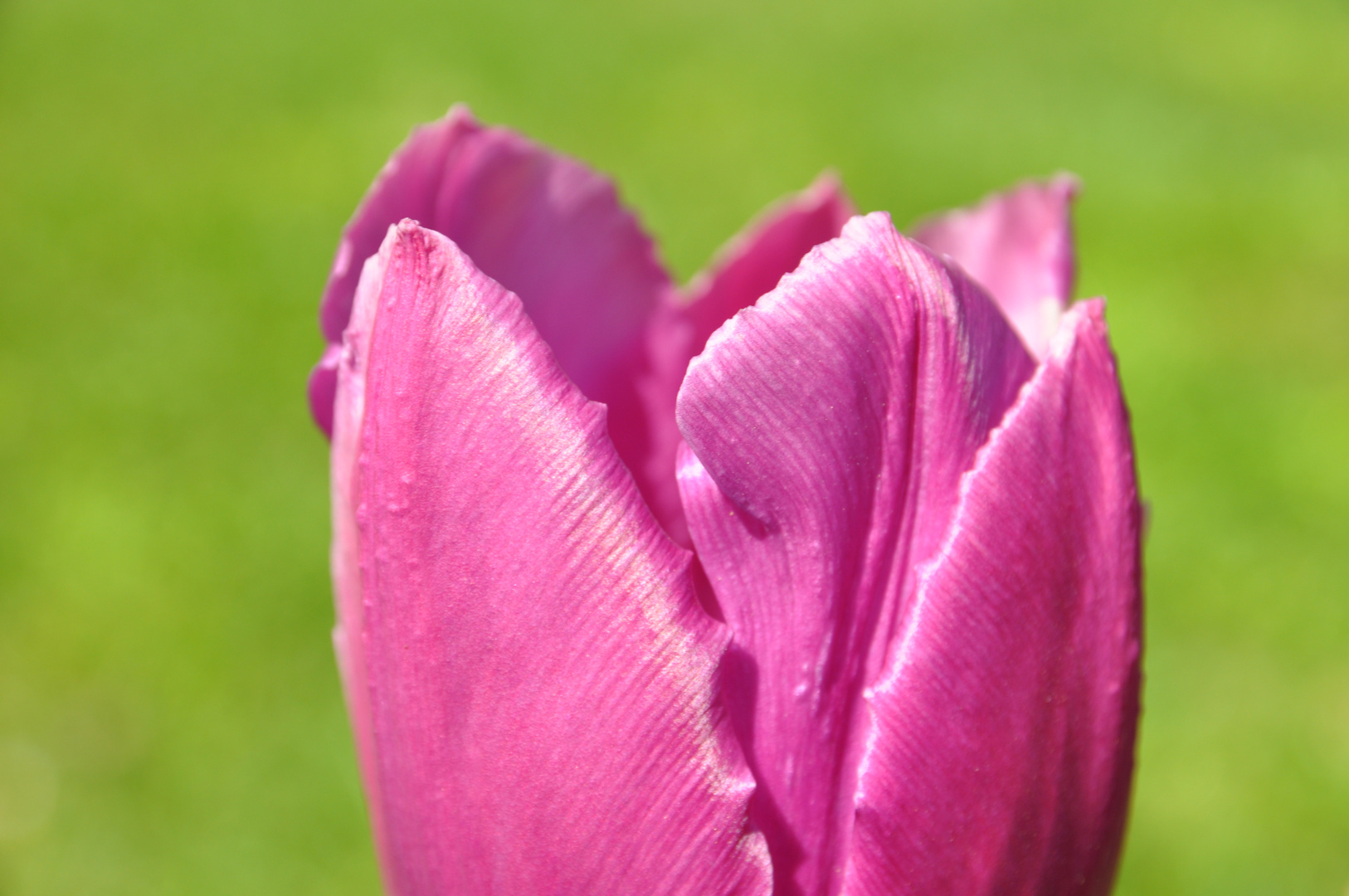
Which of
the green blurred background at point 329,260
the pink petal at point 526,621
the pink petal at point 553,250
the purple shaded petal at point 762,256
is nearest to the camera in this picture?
the pink petal at point 526,621

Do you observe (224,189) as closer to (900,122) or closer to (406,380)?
(900,122)

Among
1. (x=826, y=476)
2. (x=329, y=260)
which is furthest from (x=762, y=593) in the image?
(x=329, y=260)

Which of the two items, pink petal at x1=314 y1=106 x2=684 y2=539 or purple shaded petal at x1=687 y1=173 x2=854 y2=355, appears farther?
purple shaded petal at x1=687 y1=173 x2=854 y2=355

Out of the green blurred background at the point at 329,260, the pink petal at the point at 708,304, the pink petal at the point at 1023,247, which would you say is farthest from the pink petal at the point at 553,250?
the green blurred background at the point at 329,260

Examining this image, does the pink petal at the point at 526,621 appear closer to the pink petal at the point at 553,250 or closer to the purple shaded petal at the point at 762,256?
the pink petal at the point at 553,250

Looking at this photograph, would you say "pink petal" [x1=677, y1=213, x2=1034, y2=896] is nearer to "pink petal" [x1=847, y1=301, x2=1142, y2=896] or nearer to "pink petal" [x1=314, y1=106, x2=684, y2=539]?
"pink petal" [x1=847, y1=301, x2=1142, y2=896]

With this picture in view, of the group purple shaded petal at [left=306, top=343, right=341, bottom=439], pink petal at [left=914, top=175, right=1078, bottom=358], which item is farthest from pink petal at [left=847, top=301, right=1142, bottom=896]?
purple shaded petal at [left=306, top=343, right=341, bottom=439]
